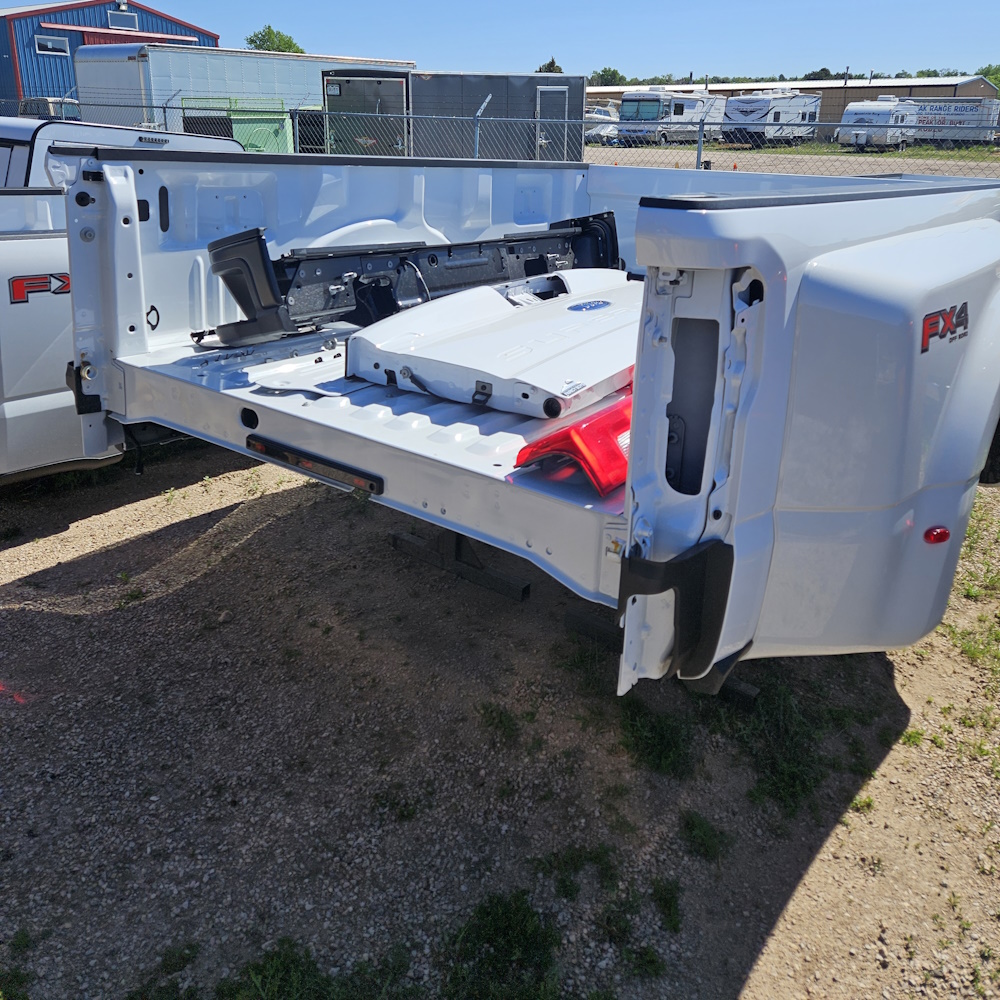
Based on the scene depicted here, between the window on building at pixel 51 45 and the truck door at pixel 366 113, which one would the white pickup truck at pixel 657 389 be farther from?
the window on building at pixel 51 45

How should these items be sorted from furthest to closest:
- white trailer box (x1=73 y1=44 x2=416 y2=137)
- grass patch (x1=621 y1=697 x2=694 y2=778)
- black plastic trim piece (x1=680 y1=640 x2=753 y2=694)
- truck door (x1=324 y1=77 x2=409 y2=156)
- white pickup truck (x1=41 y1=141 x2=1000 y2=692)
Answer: white trailer box (x1=73 y1=44 x2=416 y2=137), truck door (x1=324 y1=77 x2=409 y2=156), grass patch (x1=621 y1=697 x2=694 y2=778), black plastic trim piece (x1=680 y1=640 x2=753 y2=694), white pickup truck (x1=41 y1=141 x2=1000 y2=692)

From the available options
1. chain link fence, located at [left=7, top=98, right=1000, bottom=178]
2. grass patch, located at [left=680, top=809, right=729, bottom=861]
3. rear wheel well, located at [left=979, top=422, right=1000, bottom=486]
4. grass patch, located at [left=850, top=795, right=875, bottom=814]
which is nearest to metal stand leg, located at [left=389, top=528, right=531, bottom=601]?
grass patch, located at [left=680, top=809, right=729, bottom=861]

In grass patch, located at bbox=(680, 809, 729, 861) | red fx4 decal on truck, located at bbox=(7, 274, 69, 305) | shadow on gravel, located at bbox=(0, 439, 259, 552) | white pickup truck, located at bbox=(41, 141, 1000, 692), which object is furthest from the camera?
shadow on gravel, located at bbox=(0, 439, 259, 552)

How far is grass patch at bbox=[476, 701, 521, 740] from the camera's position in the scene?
3297 mm

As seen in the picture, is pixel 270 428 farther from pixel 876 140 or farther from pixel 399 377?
pixel 876 140

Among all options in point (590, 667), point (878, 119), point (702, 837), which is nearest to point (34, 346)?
point (590, 667)

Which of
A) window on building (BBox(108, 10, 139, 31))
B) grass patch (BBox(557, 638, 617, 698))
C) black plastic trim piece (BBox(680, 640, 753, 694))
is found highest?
window on building (BBox(108, 10, 139, 31))

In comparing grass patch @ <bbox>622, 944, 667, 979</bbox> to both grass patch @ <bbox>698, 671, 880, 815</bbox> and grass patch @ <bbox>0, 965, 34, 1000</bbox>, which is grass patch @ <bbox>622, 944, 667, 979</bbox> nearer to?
grass patch @ <bbox>698, 671, 880, 815</bbox>

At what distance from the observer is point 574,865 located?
2740mm

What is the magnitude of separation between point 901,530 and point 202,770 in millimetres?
2282

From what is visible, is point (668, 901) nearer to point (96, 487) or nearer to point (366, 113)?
point (96, 487)

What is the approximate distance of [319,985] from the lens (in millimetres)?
2346

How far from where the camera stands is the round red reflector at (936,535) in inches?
99.1

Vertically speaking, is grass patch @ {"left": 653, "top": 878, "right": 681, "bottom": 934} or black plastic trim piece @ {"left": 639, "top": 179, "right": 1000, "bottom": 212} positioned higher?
black plastic trim piece @ {"left": 639, "top": 179, "right": 1000, "bottom": 212}
